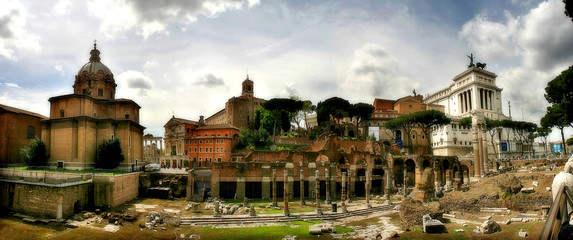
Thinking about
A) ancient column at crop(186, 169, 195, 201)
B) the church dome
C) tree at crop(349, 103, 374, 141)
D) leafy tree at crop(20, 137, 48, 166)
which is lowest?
ancient column at crop(186, 169, 195, 201)

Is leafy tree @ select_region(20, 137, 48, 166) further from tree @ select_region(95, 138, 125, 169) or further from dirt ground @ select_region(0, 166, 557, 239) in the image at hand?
dirt ground @ select_region(0, 166, 557, 239)

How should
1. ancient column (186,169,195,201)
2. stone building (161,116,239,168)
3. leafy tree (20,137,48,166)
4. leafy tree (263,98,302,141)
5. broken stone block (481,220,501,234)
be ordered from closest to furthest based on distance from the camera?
broken stone block (481,220,501,234) → ancient column (186,169,195,201) → leafy tree (20,137,48,166) → stone building (161,116,239,168) → leafy tree (263,98,302,141)

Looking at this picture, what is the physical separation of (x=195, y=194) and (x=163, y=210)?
685cm

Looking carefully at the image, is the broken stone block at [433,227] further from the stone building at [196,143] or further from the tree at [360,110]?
the tree at [360,110]

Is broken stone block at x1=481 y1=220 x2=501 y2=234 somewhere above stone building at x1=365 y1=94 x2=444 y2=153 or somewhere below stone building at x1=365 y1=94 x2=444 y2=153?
below

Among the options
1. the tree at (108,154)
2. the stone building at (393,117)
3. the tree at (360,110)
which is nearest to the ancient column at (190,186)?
the tree at (108,154)

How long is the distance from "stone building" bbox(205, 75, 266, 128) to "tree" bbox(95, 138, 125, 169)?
35152 millimetres

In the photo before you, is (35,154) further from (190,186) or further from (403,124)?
(403,124)

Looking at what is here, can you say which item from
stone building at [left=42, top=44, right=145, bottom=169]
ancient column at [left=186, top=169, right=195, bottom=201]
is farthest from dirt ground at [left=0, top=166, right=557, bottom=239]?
stone building at [left=42, top=44, right=145, bottom=169]

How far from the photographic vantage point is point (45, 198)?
2458 cm

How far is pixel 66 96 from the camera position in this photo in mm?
→ 37188

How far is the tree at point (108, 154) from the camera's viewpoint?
35.6 metres

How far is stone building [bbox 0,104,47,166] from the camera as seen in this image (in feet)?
117

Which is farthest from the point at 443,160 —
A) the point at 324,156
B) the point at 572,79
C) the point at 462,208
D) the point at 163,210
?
the point at 163,210
